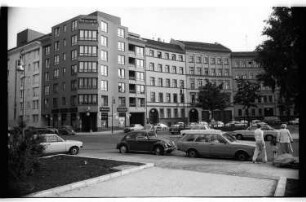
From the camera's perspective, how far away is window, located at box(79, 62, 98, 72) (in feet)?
150

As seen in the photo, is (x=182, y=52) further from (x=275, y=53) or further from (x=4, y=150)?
(x=4, y=150)

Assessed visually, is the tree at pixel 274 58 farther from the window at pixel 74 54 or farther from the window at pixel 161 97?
the window at pixel 74 54

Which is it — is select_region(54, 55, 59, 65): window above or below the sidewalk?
above

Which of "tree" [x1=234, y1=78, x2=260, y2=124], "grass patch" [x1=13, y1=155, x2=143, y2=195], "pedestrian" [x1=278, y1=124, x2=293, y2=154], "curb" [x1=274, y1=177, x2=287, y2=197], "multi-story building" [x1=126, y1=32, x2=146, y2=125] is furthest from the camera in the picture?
"multi-story building" [x1=126, y1=32, x2=146, y2=125]

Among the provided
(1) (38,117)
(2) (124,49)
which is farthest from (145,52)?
(1) (38,117)

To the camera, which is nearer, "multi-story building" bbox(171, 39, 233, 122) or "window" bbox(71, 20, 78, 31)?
"window" bbox(71, 20, 78, 31)

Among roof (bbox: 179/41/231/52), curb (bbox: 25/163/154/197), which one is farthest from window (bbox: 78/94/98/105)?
curb (bbox: 25/163/154/197)

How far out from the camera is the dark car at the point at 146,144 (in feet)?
51.8

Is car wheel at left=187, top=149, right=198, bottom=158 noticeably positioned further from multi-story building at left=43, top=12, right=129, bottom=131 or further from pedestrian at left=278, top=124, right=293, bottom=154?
multi-story building at left=43, top=12, right=129, bottom=131

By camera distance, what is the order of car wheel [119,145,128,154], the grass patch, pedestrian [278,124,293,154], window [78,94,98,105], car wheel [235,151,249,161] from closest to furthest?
the grass patch, pedestrian [278,124,293,154], car wheel [235,151,249,161], car wheel [119,145,128,154], window [78,94,98,105]

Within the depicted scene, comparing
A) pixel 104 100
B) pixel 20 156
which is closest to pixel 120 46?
pixel 104 100

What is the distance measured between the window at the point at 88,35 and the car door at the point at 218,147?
36649 mm

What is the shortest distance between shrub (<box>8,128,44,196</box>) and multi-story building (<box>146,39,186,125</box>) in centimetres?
4129

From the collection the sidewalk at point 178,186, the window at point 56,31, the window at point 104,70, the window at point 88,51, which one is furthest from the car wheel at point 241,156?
the window at point 56,31
